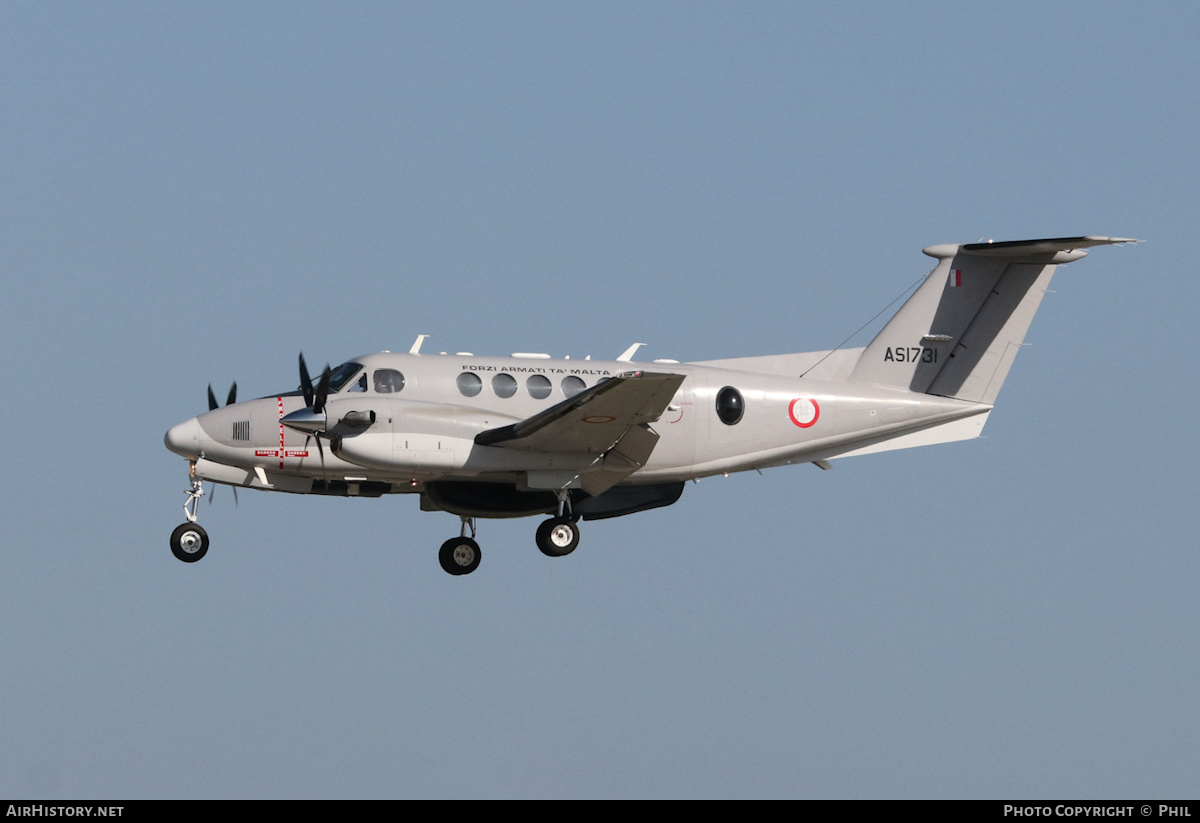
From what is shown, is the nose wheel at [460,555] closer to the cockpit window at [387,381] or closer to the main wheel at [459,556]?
the main wheel at [459,556]

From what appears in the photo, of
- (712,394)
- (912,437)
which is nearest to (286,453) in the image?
(712,394)

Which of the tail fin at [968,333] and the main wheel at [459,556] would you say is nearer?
the main wheel at [459,556]

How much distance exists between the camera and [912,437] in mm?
28391

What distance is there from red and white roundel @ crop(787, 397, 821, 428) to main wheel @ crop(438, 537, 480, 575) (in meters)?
5.73

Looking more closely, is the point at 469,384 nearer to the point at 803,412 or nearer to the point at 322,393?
the point at 322,393

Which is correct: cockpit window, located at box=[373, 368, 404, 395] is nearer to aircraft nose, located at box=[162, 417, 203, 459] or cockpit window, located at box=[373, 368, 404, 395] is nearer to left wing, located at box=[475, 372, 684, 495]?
left wing, located at box=[475, 372, 684, 495]

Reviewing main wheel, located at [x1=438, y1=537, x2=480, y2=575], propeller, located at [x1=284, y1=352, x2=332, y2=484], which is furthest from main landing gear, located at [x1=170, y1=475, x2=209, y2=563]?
main wheel, located at [x1=438, y1=537, x2=480, y2=575]

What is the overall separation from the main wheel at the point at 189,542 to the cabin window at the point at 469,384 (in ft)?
14.8

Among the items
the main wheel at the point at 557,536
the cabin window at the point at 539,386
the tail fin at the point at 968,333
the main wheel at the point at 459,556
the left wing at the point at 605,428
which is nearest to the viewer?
the left wing at the point at 605,428

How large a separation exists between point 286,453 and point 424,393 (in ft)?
7.49

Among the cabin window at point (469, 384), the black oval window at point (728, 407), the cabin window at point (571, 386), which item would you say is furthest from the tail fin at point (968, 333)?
the cabin window at point (469, 384)

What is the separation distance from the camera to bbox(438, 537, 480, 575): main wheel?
2800cm

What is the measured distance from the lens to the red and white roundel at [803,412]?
2742 centimetres

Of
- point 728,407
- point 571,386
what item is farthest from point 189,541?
point 728,407
